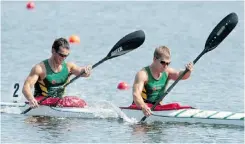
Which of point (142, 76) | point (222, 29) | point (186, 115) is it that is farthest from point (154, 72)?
point (222, 29)

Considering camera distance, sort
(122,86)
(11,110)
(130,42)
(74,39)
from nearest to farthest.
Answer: (11,110)
(130,42)
(122,86)
(74,39)

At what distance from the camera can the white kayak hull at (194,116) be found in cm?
1432

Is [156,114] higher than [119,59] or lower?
lower

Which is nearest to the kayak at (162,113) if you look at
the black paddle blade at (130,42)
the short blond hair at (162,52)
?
the short blond hair at (162,52)

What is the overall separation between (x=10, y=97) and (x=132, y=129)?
273 centimetres

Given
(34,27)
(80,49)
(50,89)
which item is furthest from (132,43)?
(34,27)

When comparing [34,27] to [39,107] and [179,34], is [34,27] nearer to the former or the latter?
[179,34]

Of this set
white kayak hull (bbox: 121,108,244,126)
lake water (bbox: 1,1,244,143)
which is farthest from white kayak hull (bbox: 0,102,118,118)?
white kayak hull (bbox: 121,108,244,126)

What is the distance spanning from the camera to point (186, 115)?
14539 mm

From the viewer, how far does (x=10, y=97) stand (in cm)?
1589

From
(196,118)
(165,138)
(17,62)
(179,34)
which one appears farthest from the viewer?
(179,34)

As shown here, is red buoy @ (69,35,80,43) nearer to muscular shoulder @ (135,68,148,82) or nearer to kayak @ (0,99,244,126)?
kayak @ (0,99,244,126)

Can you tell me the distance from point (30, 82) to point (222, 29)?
3.20 m

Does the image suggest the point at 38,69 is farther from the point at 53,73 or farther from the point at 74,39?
the point at 74,39
